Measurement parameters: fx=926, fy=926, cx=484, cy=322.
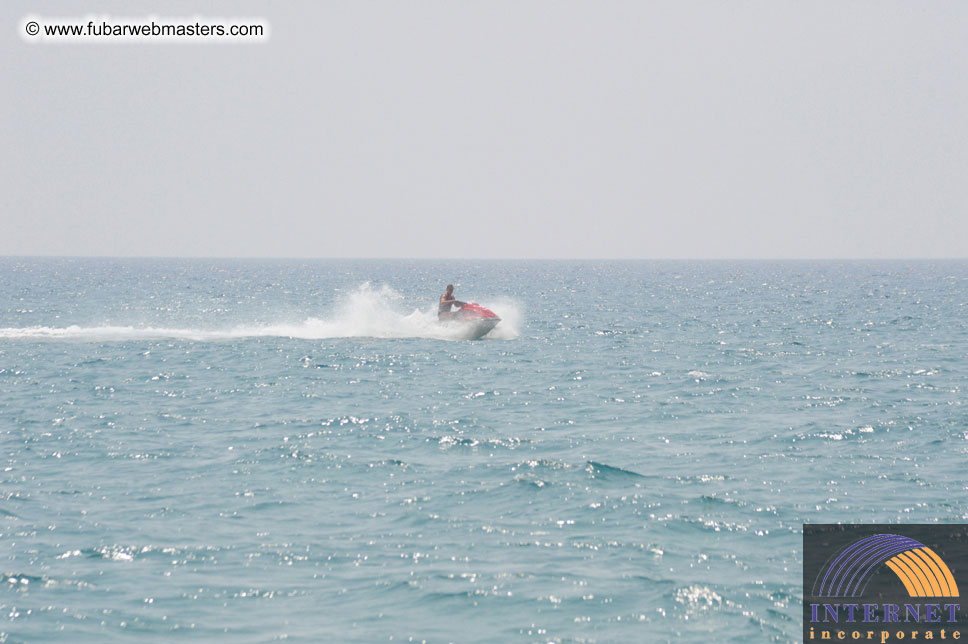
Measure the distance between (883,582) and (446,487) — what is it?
21.5 ft

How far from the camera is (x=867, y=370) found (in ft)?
96.8

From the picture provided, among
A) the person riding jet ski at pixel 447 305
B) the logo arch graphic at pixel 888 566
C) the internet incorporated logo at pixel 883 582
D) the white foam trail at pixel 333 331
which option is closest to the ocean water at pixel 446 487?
the internet incorporated logo at pixel 883 582

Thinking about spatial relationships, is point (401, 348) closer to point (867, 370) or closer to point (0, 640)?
point (867, 370)

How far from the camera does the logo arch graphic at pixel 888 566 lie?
10555 mm

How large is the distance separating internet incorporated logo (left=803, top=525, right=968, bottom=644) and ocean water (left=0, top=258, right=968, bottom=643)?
0.30m

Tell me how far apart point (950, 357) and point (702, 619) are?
27.6 m

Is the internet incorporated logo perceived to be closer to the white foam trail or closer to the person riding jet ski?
the person riding jet ski

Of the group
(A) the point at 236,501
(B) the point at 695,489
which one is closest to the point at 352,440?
(A) the point at 236,501

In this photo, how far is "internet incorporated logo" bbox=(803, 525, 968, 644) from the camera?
9.62 meters

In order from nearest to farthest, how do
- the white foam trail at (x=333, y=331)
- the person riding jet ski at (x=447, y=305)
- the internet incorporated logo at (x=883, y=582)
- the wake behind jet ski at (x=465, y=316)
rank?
the internet incorporated logo at (x=883, y=582)
the person riding jet ski at (x=447, y=305)
the wake behind jet ski at (x=465, y=316)
the white foam trail at (x=333, y=331)

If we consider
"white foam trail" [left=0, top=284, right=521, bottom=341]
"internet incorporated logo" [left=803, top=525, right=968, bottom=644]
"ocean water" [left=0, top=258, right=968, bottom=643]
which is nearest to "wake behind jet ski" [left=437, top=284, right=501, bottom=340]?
"white foam trail" [left=0, top=284, right=521, bottom=341]

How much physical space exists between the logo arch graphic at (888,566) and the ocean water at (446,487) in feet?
1.48

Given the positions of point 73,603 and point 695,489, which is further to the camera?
point 695,489

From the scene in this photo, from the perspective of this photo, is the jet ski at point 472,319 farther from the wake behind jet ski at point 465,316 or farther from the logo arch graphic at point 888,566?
the logo arch graphic at point 888,566
